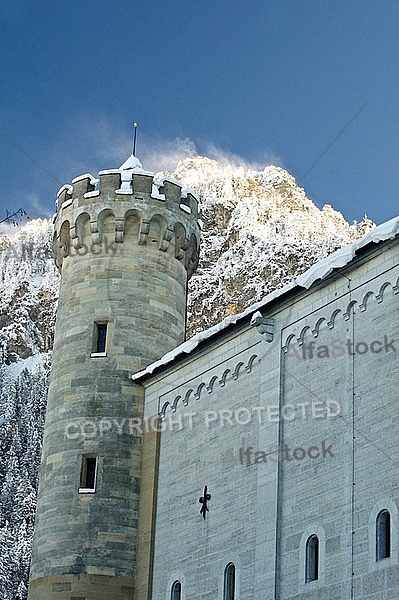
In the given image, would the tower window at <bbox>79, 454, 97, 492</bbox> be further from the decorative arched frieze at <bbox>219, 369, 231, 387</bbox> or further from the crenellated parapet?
the crenellated parapet

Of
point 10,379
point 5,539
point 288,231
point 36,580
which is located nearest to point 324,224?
point 288,231

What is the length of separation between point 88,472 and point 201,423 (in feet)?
10.6

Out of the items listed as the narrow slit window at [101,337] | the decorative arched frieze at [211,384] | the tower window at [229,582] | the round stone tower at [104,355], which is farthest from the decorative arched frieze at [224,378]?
the narrow slit window at [101,337]

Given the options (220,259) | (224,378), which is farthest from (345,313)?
(220,259)

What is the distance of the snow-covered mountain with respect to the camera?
4806 inches

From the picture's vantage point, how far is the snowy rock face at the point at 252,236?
124 metres

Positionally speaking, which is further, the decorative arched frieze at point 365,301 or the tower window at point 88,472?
the tower window at point 88,472

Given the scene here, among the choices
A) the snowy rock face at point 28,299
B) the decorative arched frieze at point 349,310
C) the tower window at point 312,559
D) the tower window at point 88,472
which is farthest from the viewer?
the snowy rock face at point 28,299

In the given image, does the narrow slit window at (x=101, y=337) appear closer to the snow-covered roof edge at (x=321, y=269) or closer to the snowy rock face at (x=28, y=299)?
the snow-covered roof edge at (x=321, y=269)

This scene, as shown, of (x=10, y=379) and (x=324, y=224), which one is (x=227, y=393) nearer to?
(x=10, y=379)

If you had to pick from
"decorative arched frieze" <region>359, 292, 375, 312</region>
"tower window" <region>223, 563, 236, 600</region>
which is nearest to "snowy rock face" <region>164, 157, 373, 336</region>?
"tower window" <region>223, 563, 236, 600</region>

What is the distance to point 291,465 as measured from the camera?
→ 19.4m

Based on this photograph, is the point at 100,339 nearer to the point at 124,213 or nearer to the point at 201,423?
the point at 124,213

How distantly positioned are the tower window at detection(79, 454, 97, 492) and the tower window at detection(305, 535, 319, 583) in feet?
22.8
